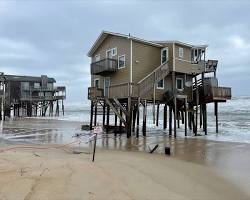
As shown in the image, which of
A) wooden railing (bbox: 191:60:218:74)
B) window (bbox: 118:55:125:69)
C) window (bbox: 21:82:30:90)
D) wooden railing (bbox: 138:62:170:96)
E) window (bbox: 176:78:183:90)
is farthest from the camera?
window (bbox: 21:82:30:90)

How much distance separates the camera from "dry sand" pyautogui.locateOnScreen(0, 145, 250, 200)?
7.24 meters

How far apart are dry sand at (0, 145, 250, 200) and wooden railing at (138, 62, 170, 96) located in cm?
1287

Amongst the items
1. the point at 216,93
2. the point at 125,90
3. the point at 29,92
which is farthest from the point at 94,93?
the point at 29,92

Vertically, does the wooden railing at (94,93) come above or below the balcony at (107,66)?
below

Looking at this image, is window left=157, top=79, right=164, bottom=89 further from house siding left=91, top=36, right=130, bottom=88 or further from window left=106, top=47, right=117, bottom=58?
window left=106, top=47, right=117, bottom=58

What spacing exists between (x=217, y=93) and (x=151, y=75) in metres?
6.81

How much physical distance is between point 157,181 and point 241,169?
5.12 metres

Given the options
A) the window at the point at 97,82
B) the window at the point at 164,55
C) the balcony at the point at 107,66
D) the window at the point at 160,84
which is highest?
the window at the point at 164,55

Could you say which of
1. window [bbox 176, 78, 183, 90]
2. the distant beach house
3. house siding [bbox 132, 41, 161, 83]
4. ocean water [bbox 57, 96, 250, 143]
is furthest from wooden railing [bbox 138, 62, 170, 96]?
the distant beach house

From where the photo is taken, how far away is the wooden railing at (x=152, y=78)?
24.6 meters

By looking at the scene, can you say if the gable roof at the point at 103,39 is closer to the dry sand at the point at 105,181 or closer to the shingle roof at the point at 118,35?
the shingle roof at the point at 118,35

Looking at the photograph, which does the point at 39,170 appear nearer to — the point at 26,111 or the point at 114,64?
the point at 114,64

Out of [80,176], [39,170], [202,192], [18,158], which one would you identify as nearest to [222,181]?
[202,192]

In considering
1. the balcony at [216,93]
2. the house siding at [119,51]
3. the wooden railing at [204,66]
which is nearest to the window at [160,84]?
the house siding at [119,51]
